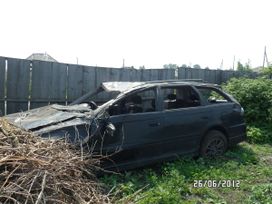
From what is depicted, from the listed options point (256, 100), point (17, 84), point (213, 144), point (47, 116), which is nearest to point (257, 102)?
point (256, 100)

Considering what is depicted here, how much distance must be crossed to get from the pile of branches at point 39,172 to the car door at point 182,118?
239 centimetres

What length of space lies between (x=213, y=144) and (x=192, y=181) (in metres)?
1.64

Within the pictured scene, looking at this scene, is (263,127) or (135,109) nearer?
(135,109)

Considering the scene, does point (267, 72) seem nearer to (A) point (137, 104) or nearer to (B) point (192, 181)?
(A) point (137, 104)

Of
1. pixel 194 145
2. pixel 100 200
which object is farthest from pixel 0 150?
pixel 194 145

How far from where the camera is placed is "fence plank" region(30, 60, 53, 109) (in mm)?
9195

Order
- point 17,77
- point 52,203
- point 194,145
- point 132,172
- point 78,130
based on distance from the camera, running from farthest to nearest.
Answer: point 17,77
point 194,145
point 132,172
point 78,130
point 52,203

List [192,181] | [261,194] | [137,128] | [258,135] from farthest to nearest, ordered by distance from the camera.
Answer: [258,135]
[137,128]
[192,181]
[261,194]

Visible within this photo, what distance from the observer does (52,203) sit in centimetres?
376

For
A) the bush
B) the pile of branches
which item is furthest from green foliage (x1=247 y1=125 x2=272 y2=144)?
the pile of branches

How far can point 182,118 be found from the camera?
7109mm

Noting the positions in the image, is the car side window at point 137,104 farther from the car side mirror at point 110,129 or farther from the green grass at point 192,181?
the green grass at point 192,181

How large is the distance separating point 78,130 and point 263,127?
6693 mm

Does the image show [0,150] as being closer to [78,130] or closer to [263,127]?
[78,130]
